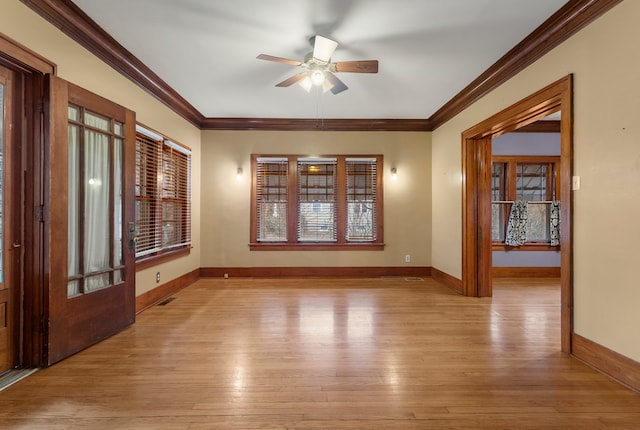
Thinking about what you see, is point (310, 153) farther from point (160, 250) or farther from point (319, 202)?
point (160, 250)

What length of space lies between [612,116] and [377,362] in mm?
2558

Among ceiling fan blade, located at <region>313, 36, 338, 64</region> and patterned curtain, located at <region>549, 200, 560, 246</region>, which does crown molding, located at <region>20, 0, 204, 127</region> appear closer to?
ceiling fan blade, located at <region>313, 36, 338, 64</region>

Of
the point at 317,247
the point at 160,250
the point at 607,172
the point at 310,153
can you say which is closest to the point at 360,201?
the point at 317,247

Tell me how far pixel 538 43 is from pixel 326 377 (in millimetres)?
3501

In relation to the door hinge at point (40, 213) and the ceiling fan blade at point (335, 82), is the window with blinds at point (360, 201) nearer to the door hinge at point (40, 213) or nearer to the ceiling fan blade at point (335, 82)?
the ceiling fan blade at point (335, 82)

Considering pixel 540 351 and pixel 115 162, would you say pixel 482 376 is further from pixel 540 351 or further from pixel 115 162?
pixel 115 162

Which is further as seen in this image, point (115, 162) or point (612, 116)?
point (115, 162)

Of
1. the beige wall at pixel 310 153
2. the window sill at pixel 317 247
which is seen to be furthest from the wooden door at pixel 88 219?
the window sill at pixel 317 247

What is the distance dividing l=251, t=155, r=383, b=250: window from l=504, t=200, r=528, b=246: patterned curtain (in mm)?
2397

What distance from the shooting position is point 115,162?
304 cm

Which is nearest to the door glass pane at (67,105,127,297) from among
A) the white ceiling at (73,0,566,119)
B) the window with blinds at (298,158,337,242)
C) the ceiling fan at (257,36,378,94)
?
the white ceiling at (73,0,566,119)

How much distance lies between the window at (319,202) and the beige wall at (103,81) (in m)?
1.29

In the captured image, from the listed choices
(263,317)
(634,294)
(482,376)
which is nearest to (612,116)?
(634,294)

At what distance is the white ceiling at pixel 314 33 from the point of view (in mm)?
2527
